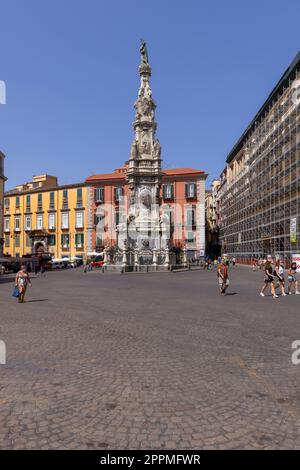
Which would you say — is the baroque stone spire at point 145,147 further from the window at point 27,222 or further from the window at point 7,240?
the window at point 7,240

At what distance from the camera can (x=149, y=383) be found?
4.89 meters

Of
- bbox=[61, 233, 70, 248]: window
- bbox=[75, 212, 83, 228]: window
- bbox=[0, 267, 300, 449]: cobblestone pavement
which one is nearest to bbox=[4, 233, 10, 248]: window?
bbox=[61, 233, 70, 248]: window

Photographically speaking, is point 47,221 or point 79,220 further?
point 47,221

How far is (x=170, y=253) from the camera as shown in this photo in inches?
1489

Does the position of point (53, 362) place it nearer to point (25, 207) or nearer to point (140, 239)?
point (140, 239)

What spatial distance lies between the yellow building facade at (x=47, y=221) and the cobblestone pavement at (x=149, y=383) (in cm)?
5813

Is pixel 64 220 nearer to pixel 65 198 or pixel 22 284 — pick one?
pixel 65 198

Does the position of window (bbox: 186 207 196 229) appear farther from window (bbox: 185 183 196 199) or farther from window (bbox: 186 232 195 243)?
window (bbox: 185 183 196 199)

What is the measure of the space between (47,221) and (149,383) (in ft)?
222

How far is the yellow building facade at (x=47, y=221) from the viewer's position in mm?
66688

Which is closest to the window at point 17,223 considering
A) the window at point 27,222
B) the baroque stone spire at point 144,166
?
the window at point 27,222

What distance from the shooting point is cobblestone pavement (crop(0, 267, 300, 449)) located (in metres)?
3.56

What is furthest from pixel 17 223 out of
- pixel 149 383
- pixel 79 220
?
pixel 149 383
